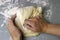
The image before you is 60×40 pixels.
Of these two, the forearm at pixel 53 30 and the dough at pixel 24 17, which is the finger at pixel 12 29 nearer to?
the dough at pixel 24 17

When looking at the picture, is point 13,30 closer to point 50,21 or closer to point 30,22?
point 30,22

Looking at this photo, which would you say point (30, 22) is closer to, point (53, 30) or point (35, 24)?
point (35, 24)

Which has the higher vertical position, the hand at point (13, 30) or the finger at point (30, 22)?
the finger at point (30, 22)

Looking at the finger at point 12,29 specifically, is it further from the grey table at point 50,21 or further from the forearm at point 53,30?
the forearm at point 53,30

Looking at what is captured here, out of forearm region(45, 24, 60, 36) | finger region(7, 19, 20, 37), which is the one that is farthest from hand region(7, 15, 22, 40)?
forearm region(45, 24, 60, 36)

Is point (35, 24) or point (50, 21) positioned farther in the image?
point (50, 21)

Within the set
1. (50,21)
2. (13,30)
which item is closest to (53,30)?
(50,21)

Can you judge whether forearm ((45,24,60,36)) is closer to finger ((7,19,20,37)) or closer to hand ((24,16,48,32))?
hand ((24,16,48,32))

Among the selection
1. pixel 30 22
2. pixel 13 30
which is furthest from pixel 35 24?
pixel 13 30

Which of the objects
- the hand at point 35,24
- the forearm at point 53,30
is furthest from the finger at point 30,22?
the forearm at point 53,30

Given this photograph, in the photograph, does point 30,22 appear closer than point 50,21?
Yes

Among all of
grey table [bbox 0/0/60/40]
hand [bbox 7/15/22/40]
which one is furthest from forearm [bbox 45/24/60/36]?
hand [bbox 7/15/22/40]

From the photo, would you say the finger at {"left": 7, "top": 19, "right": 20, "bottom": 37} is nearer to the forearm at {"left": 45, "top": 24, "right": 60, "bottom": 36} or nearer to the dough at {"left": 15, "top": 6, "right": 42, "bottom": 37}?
the dough at {"left": 15, "top": 6, "right": 42, "bottom": 37}

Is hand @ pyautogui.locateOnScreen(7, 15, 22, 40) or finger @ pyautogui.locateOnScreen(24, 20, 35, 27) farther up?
finger @ pyautogui.locateOnScreen(24, 20, 35, 27)
